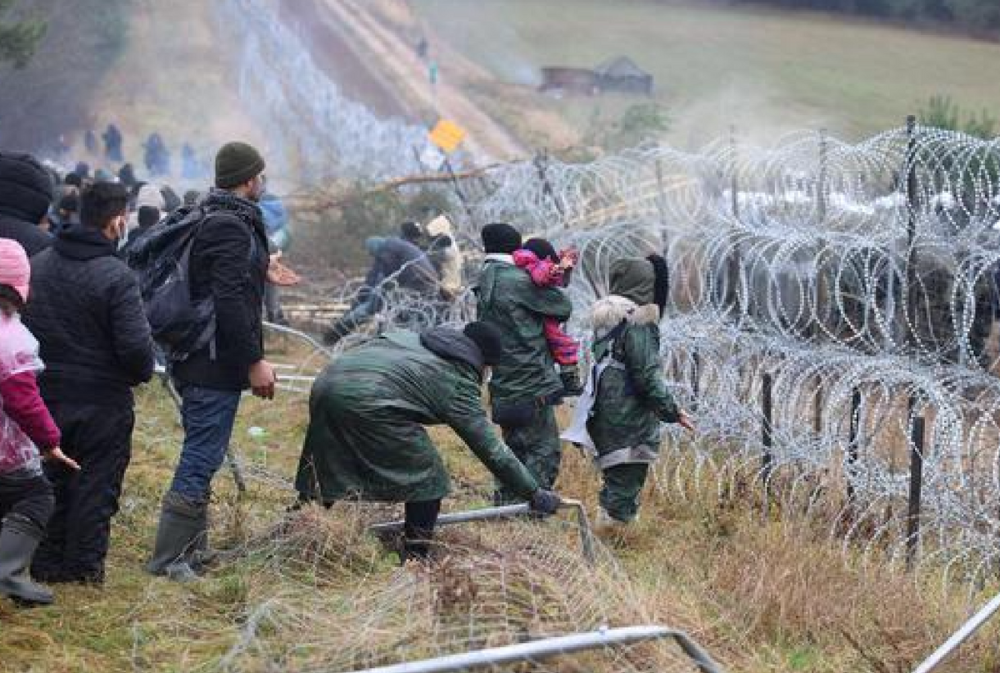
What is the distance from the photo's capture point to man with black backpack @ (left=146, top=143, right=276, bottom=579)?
5.29m

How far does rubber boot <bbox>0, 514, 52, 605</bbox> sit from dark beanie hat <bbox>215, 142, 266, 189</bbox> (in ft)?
4.95

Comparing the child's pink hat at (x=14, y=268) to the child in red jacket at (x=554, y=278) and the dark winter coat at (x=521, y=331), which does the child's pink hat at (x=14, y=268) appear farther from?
the child in red jacket at (x=554, y=278)

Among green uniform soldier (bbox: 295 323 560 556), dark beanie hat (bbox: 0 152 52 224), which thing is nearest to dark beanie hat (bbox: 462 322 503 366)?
green uniform soldier (bbox: 295 323 560 556)

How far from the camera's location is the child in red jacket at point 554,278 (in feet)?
22.6

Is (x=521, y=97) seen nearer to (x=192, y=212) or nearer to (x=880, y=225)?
(x=880, y=225)

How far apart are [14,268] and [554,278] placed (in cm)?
288

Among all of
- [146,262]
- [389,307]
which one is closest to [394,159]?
[389,307]

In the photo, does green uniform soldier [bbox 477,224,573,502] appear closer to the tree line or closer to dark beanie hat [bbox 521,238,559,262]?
dark beanie hat [bbox 521,238,559,262]

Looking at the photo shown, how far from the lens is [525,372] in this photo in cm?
693

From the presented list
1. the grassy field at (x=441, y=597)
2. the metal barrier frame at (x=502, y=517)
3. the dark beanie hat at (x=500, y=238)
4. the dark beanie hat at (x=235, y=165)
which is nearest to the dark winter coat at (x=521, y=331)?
the dark beanie hat at (x=500, y=238)

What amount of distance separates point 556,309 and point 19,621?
3132mm

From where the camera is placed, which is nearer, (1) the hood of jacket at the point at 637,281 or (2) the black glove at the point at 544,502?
(2) the black glove at the point at 544,502

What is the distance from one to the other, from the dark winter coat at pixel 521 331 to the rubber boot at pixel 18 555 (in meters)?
2.67

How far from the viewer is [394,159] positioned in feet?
79.2
